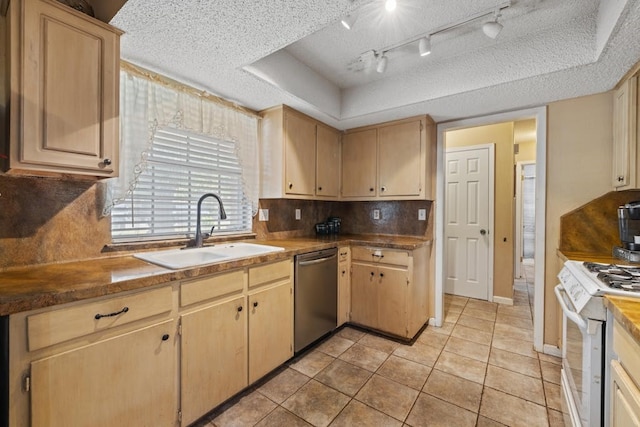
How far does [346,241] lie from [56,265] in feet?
6.76

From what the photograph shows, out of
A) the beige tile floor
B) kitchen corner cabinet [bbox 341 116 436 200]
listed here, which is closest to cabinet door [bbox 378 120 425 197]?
kitchen corner cabinet [bbox 341 116 436 200]

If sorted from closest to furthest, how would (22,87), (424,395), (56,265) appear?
(22,87) < (56,265) < (424,395)

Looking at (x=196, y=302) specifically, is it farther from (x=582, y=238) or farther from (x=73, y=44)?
(x=582, y=238)

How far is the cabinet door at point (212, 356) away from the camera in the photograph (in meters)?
1.43

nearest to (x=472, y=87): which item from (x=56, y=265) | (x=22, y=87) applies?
(x=22, y=87)

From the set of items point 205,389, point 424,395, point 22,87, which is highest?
point 22,87

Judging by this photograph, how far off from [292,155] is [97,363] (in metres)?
1.98

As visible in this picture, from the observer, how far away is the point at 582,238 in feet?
7.02

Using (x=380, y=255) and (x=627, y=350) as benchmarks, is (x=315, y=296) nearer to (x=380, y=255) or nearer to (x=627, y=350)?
(x=380, y=255)

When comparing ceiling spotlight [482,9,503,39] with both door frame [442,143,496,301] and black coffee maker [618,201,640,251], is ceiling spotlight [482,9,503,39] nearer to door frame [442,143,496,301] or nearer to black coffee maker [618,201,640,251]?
black coffee maker [618,201,640,251]

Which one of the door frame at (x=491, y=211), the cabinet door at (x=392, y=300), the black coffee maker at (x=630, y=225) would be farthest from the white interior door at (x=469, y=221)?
the black coffee maker at (x=630, y=225)

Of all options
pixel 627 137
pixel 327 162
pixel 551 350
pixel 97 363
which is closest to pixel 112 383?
pixel 97 363

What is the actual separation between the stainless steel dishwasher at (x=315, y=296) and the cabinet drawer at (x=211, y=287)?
1.82ft

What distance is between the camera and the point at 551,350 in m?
2.24
